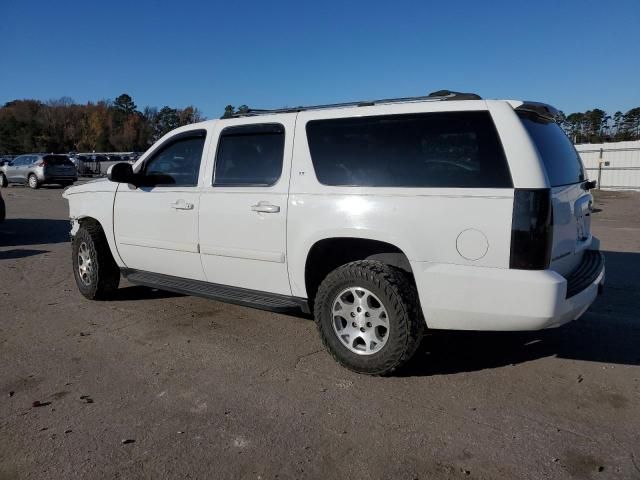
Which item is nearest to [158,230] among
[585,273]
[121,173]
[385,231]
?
[121,173]

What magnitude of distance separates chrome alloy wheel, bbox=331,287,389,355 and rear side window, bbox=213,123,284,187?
114cm

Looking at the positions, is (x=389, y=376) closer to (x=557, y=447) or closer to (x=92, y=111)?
(x=557, y=447)

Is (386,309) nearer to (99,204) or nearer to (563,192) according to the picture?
(563,192)

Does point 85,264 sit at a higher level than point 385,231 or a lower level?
lower

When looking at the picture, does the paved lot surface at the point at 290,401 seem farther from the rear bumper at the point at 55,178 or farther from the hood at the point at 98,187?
the rear bumper at the point at 55,178

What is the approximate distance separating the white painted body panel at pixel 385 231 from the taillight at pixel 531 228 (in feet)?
0.15

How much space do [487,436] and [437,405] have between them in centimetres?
44

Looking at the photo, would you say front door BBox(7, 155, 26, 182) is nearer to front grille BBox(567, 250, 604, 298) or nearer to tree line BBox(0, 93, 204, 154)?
front grille BBox(567, 250, 604, 298)

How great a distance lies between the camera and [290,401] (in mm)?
3521

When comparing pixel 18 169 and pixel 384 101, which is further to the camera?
pixel 18 169

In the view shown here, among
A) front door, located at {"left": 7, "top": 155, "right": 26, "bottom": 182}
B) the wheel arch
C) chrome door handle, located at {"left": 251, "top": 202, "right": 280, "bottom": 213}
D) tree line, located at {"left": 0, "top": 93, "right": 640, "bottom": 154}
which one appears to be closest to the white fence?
the wheel arch

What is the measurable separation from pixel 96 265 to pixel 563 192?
4639 mm

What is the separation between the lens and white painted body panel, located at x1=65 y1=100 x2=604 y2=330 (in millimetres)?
3309

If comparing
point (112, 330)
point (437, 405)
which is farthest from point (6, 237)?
A: point (437, 405)
